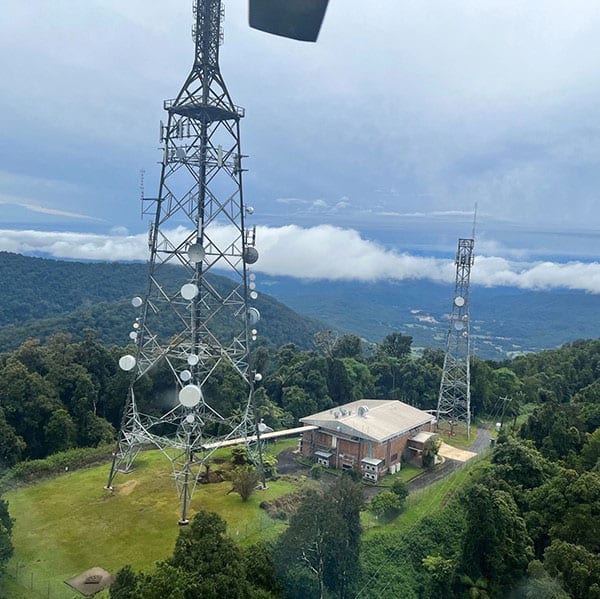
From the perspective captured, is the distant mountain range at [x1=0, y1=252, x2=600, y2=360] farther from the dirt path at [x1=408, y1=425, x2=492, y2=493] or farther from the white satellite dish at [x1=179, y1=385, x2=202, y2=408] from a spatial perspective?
the white satellite dish at [x1=179, y1=385, x2=202, y2=408]

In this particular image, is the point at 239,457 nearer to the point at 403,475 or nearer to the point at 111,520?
the point at 111,520

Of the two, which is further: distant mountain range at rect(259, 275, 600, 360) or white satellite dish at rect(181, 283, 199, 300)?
distant mountain range at rect(259, 275, 600, 360)

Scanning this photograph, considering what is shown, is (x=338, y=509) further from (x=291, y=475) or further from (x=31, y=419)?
(x=31, y=419)

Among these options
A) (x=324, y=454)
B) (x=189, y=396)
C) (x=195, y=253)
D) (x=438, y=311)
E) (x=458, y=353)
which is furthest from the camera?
(x=438, y=311)

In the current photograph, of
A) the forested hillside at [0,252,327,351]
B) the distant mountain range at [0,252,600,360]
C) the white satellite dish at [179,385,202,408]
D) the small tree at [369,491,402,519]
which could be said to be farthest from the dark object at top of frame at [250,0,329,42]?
the forested hillside at [0,252,327,351]

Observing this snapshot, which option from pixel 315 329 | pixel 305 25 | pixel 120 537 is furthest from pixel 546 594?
pixel 315 329

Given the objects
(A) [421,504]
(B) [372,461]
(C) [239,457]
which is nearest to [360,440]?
(B) [372,461]
